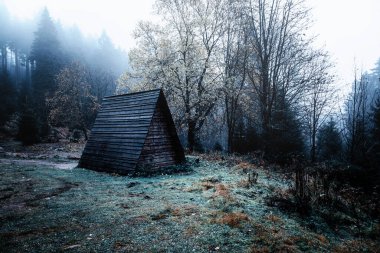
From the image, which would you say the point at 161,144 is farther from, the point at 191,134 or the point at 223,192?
the point at 191,134

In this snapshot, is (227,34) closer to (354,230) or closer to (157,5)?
(157,5)

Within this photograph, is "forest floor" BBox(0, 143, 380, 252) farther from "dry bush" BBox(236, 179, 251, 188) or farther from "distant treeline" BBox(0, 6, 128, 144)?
"distant treeline" BBox(0, 6, 128, 144)

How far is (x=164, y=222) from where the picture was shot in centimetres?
621

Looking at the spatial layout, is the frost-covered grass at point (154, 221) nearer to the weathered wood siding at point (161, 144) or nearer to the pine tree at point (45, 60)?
the weathered wood siding at point (161, 144)

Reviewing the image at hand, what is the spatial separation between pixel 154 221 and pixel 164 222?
0.85 ft

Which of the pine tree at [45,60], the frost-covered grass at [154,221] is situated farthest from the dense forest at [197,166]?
the pine tree at [45,60]

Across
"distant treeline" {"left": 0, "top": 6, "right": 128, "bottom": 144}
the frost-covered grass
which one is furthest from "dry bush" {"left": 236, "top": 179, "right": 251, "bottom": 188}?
"distant treeline" {"left": 0, "top": 6, "right": 128, "bottom": 144}

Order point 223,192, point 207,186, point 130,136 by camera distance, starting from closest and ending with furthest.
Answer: point 223,192, point 207,186, point 130,136

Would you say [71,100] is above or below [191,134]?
above

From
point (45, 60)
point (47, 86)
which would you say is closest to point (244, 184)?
point (47, 86)

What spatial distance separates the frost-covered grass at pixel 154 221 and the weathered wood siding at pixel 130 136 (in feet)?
12.3

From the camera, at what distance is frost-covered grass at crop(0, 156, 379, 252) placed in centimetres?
507

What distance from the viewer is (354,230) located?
21.2 feet

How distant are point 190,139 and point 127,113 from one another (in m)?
10.6
